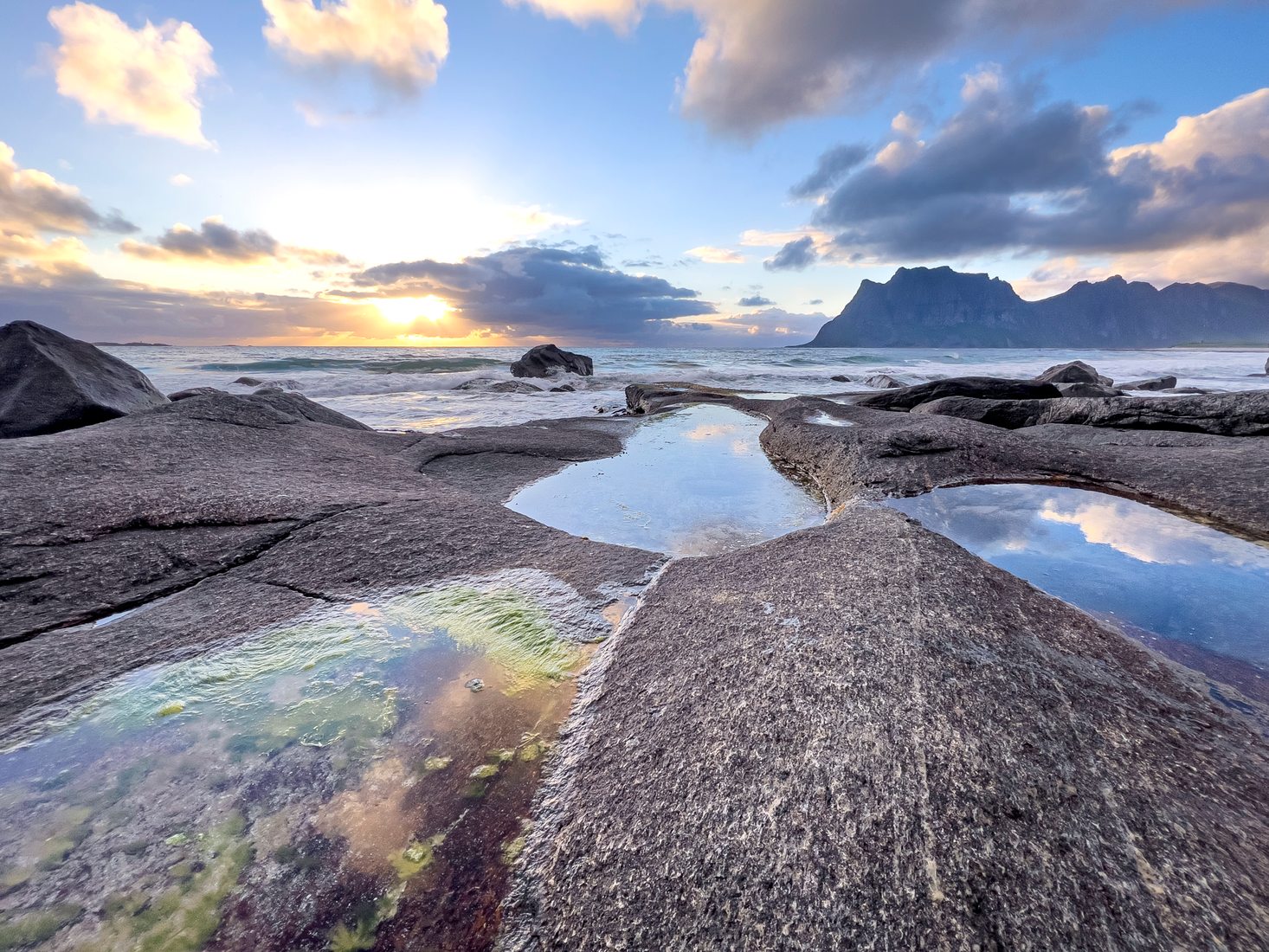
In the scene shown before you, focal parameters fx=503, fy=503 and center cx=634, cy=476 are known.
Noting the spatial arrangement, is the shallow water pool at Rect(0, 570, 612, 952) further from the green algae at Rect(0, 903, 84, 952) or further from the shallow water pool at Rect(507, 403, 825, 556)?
the shallow water pool at Rect(507, 403, 825, 556)

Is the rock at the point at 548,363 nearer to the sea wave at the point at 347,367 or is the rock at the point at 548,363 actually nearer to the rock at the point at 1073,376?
the sea wave at the point at 347,367

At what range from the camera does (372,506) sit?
16.3ft

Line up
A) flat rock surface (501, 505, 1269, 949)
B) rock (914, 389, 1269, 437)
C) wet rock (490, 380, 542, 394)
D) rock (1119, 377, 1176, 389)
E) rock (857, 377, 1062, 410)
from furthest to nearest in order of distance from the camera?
wet rock (490, 380, 542, 394) → rock (1119, 377, 1176, 389) → rock (857, 377, 1062, 410) → rock (914, 389, 1269, 437) → flat rock surface (501, 505, 1269, 949)

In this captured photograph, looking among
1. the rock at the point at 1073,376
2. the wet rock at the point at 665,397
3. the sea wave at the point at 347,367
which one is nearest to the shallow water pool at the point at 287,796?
the wet rock at the point at 665,397

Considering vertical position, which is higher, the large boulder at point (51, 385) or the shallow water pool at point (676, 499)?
the large boulder at point (51, 385)

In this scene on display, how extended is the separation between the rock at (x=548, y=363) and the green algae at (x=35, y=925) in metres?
32.9

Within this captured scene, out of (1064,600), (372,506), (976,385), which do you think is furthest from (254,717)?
(976,385)

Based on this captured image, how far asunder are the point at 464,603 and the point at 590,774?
1.87m

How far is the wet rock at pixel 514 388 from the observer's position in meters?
24.2

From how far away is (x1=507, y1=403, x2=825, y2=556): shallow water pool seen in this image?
5.20 m

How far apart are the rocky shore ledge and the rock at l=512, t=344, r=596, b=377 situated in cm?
2946

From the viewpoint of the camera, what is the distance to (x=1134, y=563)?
396 centimetres

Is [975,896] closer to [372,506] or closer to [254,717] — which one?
[254,717]

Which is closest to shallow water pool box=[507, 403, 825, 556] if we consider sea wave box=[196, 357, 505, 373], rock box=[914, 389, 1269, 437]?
rock box=[914, 389, 1269, 437]
